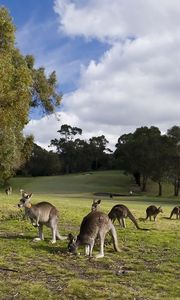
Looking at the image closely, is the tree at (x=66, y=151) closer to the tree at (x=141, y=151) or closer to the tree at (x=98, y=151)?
the tree at (x=98, y=151)

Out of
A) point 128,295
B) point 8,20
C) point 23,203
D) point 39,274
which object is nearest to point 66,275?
point 39,274

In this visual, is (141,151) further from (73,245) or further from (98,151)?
(73,245)

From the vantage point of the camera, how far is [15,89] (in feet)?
56.7

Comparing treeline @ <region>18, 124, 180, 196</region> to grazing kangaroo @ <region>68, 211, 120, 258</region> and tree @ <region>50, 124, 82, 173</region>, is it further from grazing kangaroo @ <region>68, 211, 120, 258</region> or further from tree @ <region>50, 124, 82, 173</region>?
grazing kangaroo @ <region>68, 211, 120, 258</region>

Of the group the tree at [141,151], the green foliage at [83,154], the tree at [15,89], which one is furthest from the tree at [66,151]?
the tree at [15,89]

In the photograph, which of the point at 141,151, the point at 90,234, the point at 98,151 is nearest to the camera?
Answer: the point at 90,234

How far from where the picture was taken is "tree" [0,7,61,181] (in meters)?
17.0

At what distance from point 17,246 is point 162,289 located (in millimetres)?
5673

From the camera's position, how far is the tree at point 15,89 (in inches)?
668

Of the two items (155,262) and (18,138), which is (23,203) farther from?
(18,138)

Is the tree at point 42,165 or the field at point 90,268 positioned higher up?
the tree at point 42,165

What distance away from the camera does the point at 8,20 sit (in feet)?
63.9

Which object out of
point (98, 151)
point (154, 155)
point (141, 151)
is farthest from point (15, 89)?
point (98, 151)

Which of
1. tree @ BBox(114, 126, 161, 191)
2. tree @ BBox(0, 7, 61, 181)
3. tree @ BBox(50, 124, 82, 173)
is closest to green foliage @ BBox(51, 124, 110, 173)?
tree @ BBox(50, 124, 82, 173)
